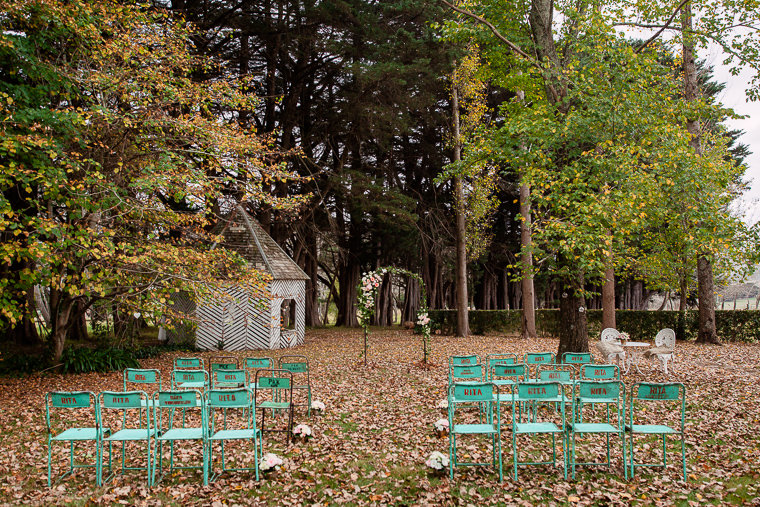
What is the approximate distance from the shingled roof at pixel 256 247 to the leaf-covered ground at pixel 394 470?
11.0m

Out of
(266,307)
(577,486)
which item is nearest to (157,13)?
(266,307)

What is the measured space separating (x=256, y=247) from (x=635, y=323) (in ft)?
56.3

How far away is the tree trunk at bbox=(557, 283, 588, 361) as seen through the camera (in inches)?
541

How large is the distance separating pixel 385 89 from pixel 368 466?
17.6m

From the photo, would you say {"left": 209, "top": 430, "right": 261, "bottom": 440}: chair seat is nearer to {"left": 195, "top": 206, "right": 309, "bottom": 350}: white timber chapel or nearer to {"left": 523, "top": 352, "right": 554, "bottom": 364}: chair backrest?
{"left": 523, "top": 352, "right": 554, "bottom": 364}: chair backrest

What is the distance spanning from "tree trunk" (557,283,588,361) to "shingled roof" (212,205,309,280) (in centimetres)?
1215

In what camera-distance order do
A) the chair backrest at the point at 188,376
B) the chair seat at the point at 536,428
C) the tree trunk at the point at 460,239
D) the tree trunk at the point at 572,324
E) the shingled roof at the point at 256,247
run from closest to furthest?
the chair seat at the point at 536,428 < the chair backrest at the point at 188,376 < the tree trunk at the point at 572,324 < the shingled roof at the point at 256,247 < the tree trunk at the point at 460,239

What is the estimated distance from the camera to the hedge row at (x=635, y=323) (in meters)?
21.6

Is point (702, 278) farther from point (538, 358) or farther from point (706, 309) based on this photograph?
point (538, 358)

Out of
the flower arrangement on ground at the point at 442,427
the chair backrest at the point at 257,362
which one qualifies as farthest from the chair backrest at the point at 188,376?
the flower arrangement on ground at the point at 442,427

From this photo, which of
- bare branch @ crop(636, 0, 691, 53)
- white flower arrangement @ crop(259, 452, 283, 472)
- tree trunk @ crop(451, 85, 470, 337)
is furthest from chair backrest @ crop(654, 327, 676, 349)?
tree trunk @ crop(451, 85, 470, 337)

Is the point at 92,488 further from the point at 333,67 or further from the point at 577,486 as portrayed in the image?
the point at 333,67

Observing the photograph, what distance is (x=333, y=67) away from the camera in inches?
945

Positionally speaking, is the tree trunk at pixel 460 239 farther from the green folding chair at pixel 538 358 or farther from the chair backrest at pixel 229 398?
the chair backrest at pixel 229 398
